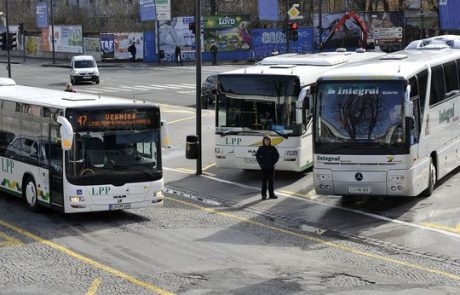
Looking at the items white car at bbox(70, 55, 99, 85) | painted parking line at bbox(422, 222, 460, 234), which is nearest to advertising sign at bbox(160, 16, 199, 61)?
white car at bbox(70, 55, 99, 85)

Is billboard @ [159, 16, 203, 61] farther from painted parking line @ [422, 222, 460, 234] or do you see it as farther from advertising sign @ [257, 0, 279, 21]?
painted parking line @ [422, 222, 460, 234]

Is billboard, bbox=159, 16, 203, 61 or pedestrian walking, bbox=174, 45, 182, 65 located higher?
billboard, bbox=159, 16, 203, 61

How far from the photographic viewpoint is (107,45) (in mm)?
75375

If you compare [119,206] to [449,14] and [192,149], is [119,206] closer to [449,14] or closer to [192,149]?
[192,149]

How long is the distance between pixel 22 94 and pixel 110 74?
4358 centimetres

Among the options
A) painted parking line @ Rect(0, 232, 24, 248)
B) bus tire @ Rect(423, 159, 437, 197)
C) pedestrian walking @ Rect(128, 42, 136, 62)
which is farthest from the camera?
pedestrian walking @ Rect(128, 42, 136, 62)

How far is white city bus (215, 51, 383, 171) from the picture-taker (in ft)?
72.6

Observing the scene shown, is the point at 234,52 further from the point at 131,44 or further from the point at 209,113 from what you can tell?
the point at 209,113

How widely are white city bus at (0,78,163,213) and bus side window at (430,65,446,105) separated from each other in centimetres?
688

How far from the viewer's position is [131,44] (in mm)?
74125

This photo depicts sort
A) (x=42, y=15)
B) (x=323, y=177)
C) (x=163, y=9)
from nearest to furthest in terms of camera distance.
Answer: (x=323, y=177) < (x=163, y=9) < (x=42, y=15)

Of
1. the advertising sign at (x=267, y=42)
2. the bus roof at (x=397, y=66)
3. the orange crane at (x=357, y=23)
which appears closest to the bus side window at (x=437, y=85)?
the bus roof at (x=397, y=66)

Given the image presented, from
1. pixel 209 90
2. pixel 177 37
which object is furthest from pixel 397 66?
pixel 177 37

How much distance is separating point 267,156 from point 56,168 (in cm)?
521
